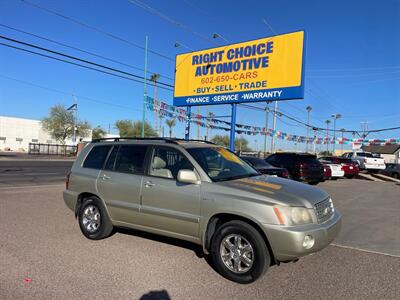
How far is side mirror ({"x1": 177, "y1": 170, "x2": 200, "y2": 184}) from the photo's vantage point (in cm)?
480

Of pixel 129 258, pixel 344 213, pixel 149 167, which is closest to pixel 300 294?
pixel 129 258

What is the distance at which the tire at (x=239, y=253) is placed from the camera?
4246mm

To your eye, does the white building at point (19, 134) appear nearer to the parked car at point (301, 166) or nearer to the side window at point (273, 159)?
the side window at point (273, 159)

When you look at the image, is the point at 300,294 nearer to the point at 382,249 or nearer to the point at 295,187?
the point at 295,187

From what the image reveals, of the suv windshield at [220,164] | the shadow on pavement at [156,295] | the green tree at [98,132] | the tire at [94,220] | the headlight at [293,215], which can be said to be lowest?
the shadow on pavement at [156,295]

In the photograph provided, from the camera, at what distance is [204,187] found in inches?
191

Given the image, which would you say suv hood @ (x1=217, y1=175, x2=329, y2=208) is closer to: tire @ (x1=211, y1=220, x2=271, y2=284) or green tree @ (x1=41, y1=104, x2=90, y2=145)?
tire @ (x1=211, y1=220, x2=271, y2=284)

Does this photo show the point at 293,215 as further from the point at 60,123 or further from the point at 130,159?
the point at 60,123

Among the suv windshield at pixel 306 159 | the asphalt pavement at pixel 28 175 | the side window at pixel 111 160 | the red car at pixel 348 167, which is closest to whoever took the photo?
the side window at pixel 111 160

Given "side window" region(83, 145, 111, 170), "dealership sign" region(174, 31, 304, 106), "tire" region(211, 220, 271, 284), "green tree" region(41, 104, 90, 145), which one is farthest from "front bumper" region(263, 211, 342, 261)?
"green tree" region(41, 104, 90, 145)

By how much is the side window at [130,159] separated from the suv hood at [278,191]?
159cm

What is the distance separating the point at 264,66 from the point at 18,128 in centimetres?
6978

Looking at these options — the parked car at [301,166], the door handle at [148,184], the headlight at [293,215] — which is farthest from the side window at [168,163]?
the parked car at [301,166]

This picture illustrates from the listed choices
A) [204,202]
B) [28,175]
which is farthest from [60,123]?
[204,202]
